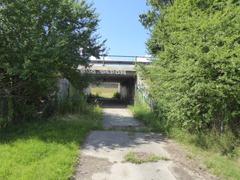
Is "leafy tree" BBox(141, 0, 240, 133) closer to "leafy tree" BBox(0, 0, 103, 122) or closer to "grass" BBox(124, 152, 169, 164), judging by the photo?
"grass" BBox(124, 152, 169, 164)

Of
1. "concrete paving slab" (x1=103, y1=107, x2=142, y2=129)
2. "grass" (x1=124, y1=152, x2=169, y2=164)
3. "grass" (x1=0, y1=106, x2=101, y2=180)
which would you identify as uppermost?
"grass" (x1=0, y1=106, x2=101, y2=180)

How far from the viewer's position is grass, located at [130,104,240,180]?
8.61m

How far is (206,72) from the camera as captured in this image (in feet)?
35.9

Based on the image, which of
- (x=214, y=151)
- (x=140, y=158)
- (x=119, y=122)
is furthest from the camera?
(x=119, y=122)

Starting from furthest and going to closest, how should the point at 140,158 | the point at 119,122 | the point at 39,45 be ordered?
1. the point at 119,122
2. the point at 39,45
3. the point at 140,158

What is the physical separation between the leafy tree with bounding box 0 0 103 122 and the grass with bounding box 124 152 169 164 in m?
4.67

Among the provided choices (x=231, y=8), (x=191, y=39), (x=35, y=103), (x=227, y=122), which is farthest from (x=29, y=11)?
(x=227, y=122)

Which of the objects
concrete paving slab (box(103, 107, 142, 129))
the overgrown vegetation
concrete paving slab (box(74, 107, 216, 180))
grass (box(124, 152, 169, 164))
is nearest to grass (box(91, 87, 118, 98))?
concrete paving slab (box(103, 107, 142, 129))

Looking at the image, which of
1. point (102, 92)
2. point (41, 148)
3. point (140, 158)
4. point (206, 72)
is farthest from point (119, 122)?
point (102, 92)

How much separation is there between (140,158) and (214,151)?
237 cm

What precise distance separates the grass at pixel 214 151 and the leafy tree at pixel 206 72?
413 mm

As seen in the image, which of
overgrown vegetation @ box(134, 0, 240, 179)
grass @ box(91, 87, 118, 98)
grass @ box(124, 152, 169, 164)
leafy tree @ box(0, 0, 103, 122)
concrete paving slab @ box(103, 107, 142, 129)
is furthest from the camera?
grass @ box(91, 87, 118, 98)

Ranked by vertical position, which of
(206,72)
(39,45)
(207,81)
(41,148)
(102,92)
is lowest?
(102,92)

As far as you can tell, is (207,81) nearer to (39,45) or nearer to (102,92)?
(39,45)
